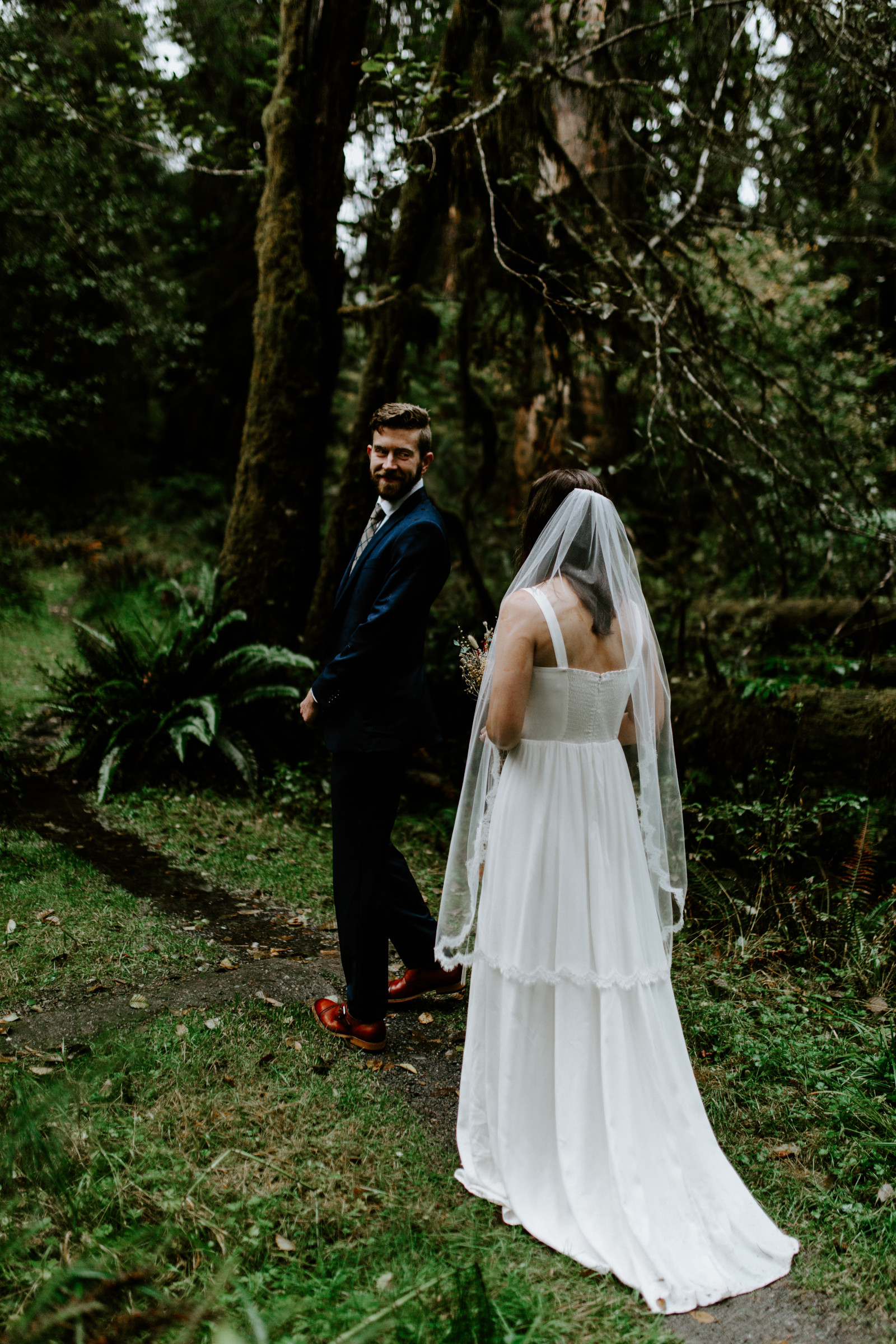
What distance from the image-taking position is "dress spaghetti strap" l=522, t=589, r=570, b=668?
2855 mm

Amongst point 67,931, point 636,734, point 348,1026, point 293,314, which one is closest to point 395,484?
point 636,734

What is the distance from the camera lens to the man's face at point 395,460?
3.64m

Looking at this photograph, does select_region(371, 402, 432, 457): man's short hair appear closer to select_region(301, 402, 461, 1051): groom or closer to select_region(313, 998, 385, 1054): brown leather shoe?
select_region(301, 402, 461, 1051): groom

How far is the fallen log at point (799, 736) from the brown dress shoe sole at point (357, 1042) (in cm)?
312

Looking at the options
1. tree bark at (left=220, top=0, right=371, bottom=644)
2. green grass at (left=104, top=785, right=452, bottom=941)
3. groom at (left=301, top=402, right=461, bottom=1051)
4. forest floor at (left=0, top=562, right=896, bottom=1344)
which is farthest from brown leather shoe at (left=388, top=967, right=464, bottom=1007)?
tree bark at (left=220, top=0, right=371, bottom=644)

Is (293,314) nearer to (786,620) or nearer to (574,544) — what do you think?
(574,544)

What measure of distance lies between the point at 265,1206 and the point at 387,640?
2003 mm

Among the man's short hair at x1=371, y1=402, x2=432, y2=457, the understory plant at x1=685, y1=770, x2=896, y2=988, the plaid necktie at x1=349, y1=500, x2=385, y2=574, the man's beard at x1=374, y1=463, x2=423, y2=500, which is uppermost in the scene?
→ the man's short hair at x1=371, y1=402, x2=432, y2=457

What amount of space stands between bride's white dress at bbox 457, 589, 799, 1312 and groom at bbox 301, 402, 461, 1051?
709 millimetres

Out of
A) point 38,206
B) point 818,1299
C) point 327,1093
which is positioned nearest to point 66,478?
point 38,206

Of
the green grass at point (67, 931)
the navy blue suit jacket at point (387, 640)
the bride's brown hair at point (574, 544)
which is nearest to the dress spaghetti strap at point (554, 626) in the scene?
the bride's brown hair at point (574, 544)

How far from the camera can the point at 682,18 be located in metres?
6.77

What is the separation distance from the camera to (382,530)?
3.68 metres

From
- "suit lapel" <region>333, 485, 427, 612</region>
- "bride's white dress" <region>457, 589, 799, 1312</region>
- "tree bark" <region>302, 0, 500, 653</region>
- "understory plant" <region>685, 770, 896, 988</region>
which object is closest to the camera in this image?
"bride's white dress" <region>457, 589, 799, 1312</region>
